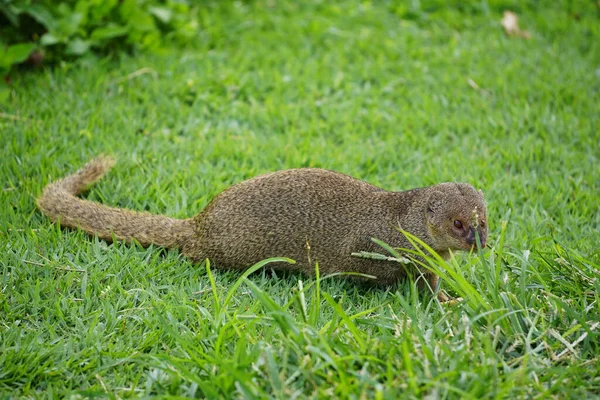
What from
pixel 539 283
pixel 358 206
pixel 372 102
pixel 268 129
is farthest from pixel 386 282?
pixel 372 102

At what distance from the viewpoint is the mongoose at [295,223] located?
3.84 meters

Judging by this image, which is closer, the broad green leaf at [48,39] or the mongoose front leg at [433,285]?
the mongoose front leg at [433,285]

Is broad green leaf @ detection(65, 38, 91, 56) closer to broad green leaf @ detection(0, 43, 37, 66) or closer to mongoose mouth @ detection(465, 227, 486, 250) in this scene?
broad green leaf @ detection(0, 43, 37, 66)

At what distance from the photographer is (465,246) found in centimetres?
365

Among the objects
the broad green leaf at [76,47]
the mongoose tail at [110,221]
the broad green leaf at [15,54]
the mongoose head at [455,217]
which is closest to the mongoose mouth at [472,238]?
the mongoose head at [455,217]

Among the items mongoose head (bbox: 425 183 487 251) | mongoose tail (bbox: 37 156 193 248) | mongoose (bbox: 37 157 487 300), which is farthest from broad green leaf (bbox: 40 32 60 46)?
mongoose head (bbox: 425 183 487 251)

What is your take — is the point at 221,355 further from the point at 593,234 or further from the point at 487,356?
the point at 593,234

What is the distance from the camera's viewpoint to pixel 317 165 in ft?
16.1

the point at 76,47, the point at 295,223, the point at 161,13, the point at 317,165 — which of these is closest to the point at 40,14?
the point at 76,47

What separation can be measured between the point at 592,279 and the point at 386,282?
1080 millimetres

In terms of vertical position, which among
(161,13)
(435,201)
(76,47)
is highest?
(161,13)

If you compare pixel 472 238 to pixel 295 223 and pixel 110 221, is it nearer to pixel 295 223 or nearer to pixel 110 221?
pixel 295 223

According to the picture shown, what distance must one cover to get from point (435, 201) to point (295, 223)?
79 centimetres

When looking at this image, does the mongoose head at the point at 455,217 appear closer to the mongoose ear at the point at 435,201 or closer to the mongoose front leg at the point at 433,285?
the mongoose ear at the point at 435,201
